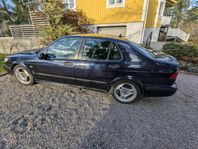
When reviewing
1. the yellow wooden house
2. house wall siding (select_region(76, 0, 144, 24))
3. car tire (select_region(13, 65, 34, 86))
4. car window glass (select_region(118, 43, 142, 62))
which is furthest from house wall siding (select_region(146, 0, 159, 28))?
car tire (select_region(13, 65, 34, 86))

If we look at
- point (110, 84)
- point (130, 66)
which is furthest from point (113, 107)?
point (130, 66)

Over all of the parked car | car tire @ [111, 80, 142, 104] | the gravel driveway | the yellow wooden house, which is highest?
the yellow wooden house

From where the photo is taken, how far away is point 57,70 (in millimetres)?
3215

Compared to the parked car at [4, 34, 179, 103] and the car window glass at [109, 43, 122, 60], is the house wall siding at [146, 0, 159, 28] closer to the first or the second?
the parked car at [4, 34, 179, 103]

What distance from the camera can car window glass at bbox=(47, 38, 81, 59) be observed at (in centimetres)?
306

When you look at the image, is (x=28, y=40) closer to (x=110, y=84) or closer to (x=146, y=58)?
(x=110, y=84)

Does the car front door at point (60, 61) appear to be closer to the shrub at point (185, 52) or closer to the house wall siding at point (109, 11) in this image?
the shrub at point (185, 52)

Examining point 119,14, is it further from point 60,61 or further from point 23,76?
point 23,76

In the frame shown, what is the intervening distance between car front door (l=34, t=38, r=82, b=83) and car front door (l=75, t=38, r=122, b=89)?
Answer: 7.5 inches

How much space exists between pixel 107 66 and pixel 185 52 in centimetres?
611

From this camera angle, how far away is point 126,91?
2.98 meters

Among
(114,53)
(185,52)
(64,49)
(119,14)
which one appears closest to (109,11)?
(119,14)

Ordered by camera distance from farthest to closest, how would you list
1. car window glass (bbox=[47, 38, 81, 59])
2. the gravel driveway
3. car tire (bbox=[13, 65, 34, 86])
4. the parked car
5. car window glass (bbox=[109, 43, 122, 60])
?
car tire (bbox=[13, 65, 34, 86]), car window glass (bbox=[47, 38, 81, 59]), car window glass (bbox=[109, 43, 122, 60]), the parked car, the gravel driveway

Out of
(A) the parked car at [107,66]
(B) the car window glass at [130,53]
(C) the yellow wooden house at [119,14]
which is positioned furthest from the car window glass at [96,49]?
(C) the yellow wooden house at [119,14]
